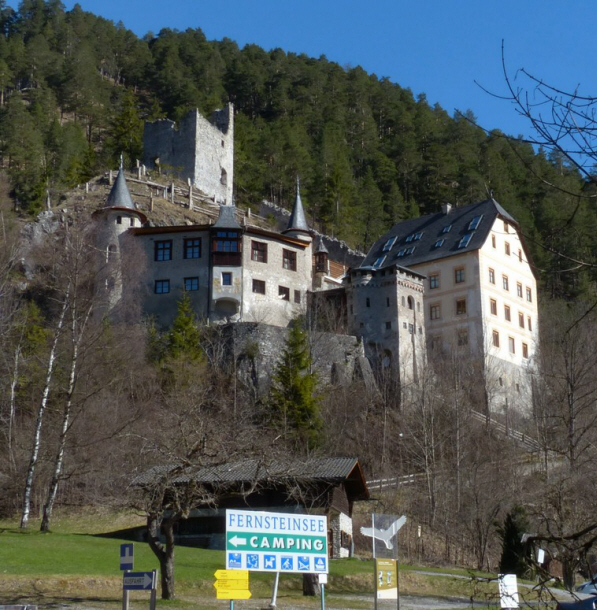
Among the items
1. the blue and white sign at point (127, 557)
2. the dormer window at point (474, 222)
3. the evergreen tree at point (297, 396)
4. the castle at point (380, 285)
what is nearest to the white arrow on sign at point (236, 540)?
the blue and white sign at point (127, 557)

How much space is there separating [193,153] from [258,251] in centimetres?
2395

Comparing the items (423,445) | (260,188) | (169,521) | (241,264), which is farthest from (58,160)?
(169,521)

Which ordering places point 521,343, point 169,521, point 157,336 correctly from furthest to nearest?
point 521,343 → point 157,336 → point 169,521

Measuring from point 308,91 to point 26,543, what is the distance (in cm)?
10947

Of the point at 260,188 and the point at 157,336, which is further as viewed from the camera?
the point at 260,188

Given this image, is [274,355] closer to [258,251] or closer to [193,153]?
[258,251]

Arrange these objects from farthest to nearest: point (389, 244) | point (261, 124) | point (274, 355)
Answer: point (261, 124), point (389, 244), point (274, 355)

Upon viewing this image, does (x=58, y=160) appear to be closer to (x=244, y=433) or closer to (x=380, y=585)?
(x=244, y=433)

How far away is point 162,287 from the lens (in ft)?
201

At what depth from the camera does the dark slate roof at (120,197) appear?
2521 inches

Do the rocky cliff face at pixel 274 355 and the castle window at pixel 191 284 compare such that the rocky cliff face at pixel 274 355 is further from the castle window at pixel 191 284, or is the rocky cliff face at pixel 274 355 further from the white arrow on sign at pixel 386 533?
the white arrow on sign at pixel 386 533

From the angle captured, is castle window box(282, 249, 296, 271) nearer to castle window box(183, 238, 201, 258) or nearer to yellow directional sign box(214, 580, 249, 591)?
castle window box(183, 238, 201, 258)

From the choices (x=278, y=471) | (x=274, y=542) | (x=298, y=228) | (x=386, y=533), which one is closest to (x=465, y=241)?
(x=298, y=228)

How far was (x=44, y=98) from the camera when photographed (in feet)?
375
